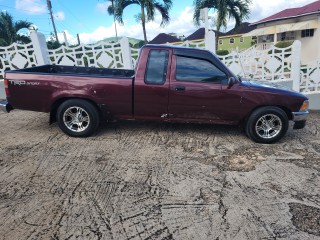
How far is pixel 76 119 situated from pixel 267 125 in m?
3.60

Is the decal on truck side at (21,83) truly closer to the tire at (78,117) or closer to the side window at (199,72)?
the tire at (78,117)

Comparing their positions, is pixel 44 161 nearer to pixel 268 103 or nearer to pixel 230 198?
pixel 230 198

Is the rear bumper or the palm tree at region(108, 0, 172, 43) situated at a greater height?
the palm tree at region(108, 0, 172, 43)

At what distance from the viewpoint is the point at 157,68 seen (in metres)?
4.75

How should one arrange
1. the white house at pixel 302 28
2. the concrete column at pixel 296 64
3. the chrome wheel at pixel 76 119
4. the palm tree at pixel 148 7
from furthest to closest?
the white house at pixel 302 28, the palm tree at pixel 148 7, the concrete column at pixel 296 64, the chrome wheel at pixel 76 119

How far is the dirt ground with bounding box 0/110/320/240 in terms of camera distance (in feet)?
8.68

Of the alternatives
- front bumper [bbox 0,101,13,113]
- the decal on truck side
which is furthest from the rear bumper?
front bumper [bbox 0,101,13,113]

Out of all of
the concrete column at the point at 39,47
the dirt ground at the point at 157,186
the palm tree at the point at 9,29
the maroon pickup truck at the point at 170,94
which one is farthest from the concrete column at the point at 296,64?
the palm tree at the point at 9,29

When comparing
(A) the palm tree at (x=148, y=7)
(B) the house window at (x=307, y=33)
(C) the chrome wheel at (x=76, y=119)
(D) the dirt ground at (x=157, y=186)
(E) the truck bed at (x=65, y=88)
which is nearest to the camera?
(D) the dirt ground at (x=157, y=186)

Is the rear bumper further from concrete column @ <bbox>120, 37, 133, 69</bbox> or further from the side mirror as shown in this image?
concrete column @ <bbox>120, 37, 133, 69</bbox>

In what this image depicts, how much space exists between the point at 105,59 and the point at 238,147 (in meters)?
5.22

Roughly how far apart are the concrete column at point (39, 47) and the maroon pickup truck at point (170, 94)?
11.6 feet

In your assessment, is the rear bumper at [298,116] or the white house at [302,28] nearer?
the rear bumper at [298,116]

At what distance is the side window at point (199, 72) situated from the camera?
15.5 ft
